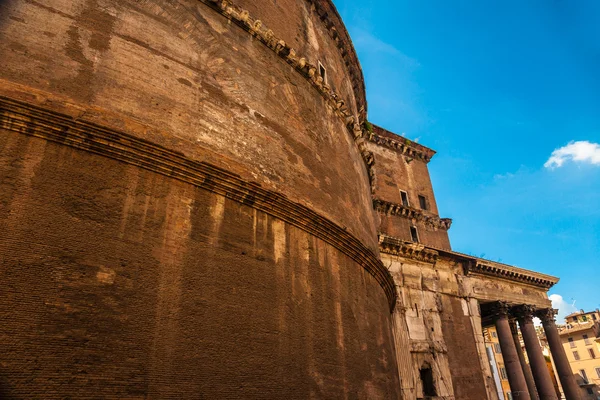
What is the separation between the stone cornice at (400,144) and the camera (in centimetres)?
1656

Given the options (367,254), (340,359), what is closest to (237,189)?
(340,359)

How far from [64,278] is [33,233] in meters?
0.49

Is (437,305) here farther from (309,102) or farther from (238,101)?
(238,101)

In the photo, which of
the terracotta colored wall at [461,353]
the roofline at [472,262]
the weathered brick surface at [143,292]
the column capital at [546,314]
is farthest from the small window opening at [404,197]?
the weathered brick surface at [143,292]

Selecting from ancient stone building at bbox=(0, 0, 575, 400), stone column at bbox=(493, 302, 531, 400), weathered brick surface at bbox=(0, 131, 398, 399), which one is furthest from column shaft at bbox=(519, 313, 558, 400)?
weathered brick surface at bbox=(0, 131, 398, 399)

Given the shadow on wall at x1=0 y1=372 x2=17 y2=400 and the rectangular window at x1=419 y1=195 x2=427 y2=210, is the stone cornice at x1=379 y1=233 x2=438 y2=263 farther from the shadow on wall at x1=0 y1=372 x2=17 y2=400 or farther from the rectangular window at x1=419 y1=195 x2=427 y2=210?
the shadow on wall at x1=0 y1=372 x2=17 y2=400

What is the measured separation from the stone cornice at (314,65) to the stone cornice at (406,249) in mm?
2865

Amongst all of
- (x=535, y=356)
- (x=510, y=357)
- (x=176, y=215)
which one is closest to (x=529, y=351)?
(x=535, y=356)

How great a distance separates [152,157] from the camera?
15.0 feet

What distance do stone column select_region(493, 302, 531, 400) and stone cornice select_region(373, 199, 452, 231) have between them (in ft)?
12.4

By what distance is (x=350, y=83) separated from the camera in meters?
11.0

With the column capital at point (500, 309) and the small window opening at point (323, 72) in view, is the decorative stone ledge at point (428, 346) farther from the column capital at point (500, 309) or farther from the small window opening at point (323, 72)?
the small window opening at point (323, 72)

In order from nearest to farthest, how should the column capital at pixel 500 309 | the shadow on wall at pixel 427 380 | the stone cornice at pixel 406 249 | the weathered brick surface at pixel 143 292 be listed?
1. the weathered brick surface at pixel 143 292
2. the shadow on wall at pixel 427 380
3. the stone cornice at pixel 406 249
4. the column capital at pixel 500 309

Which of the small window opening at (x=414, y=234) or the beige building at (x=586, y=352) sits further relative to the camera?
the beige building at (x=586, y=352)
